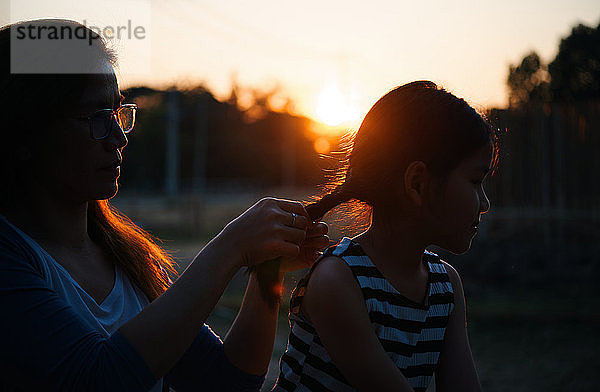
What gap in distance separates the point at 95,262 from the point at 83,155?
386 millimetres

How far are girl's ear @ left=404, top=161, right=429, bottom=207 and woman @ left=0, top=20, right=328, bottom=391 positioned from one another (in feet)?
0.95

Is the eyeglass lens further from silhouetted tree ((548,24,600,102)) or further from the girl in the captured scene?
silhouetted tree ((548,24,600,102))

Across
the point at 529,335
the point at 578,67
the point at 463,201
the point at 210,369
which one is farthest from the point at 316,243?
the point at 578,67

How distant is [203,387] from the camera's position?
200 cm

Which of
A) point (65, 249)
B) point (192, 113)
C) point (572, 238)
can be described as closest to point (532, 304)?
point (572, 238)

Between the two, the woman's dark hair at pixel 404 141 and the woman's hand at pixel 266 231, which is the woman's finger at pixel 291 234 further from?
the woman's dark hair at pixel 404 141

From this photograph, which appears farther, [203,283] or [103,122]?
[103,122]

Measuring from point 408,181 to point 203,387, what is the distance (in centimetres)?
96

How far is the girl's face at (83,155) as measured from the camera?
1594 millimetres

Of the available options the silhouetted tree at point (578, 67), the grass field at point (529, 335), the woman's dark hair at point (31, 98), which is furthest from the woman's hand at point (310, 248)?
the silhouetted tree at point (578, 67)

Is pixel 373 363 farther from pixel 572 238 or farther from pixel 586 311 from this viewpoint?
pixel 572 238

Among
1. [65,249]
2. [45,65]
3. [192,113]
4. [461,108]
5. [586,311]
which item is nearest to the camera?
[45,65]

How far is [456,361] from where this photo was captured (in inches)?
74.4

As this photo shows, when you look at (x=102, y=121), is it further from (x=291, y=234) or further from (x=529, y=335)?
(x=529, y=335)
